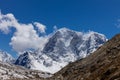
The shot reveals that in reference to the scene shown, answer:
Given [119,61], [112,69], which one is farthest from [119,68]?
[119,61]

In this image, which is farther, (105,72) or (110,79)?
(105,72)

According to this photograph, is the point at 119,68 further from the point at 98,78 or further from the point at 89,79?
the point at 89,79

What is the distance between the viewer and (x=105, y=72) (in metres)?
81.6

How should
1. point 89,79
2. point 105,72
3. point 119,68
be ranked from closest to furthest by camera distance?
1. point 119,68
2. point 105,72
3. point 89,79

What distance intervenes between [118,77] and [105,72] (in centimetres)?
1267

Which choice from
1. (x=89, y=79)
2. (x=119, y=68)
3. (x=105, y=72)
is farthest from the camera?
(x=89, y=79)

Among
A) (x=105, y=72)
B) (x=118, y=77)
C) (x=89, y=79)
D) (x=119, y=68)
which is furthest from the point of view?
(x=89, y=79)

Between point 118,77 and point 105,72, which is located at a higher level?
point 105,72

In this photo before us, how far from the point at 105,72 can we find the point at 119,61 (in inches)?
269

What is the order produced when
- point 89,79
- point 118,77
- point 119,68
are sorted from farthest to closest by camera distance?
point 89,79, point 119,68, point 118,77

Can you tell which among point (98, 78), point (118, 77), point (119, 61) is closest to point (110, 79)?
point (118, 77)

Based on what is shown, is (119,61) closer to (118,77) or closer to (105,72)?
(105,72)

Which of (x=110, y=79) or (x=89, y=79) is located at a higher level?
(x=89, y=79)

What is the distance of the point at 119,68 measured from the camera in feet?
248
